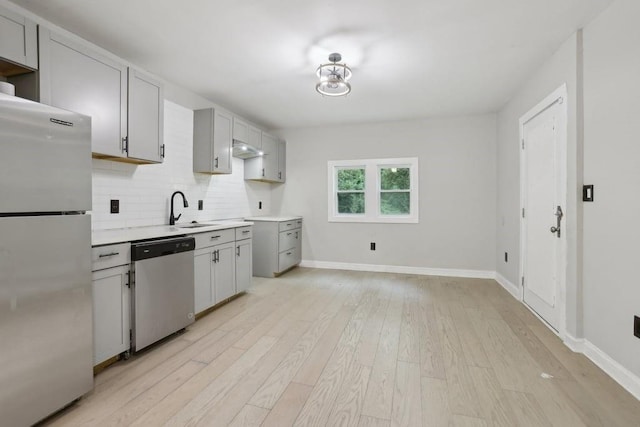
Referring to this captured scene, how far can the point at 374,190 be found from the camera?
5.17 metres

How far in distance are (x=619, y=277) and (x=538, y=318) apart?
1.26 m

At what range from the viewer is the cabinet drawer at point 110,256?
75.9 inches

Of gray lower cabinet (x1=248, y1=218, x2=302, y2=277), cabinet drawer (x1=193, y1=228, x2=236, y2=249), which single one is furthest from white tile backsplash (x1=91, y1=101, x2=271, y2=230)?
cabinet drawer (x1=193, y1=228, x2=236, y2=249)

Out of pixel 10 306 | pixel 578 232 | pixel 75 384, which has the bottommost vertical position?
pixel 75 384

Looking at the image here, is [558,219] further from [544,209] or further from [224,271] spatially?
[224,271]

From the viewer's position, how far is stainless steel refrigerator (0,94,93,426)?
137cm

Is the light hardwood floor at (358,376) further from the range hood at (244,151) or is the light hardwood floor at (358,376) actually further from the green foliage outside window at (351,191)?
the green foliage outside window at (351,191)

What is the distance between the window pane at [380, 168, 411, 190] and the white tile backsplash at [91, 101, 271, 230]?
2.38 m

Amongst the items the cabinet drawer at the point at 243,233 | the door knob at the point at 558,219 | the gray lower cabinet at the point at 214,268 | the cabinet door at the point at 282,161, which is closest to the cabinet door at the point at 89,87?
the gray lower cabinet at the point at 214,268

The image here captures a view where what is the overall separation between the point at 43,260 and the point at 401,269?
14.8 feet

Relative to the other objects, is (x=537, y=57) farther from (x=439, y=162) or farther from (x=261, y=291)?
(x=261, y=291)

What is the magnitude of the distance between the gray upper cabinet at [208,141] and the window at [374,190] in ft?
7.07

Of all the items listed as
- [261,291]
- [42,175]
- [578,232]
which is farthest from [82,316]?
[578,232]

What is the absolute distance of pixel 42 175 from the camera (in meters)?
1.51
